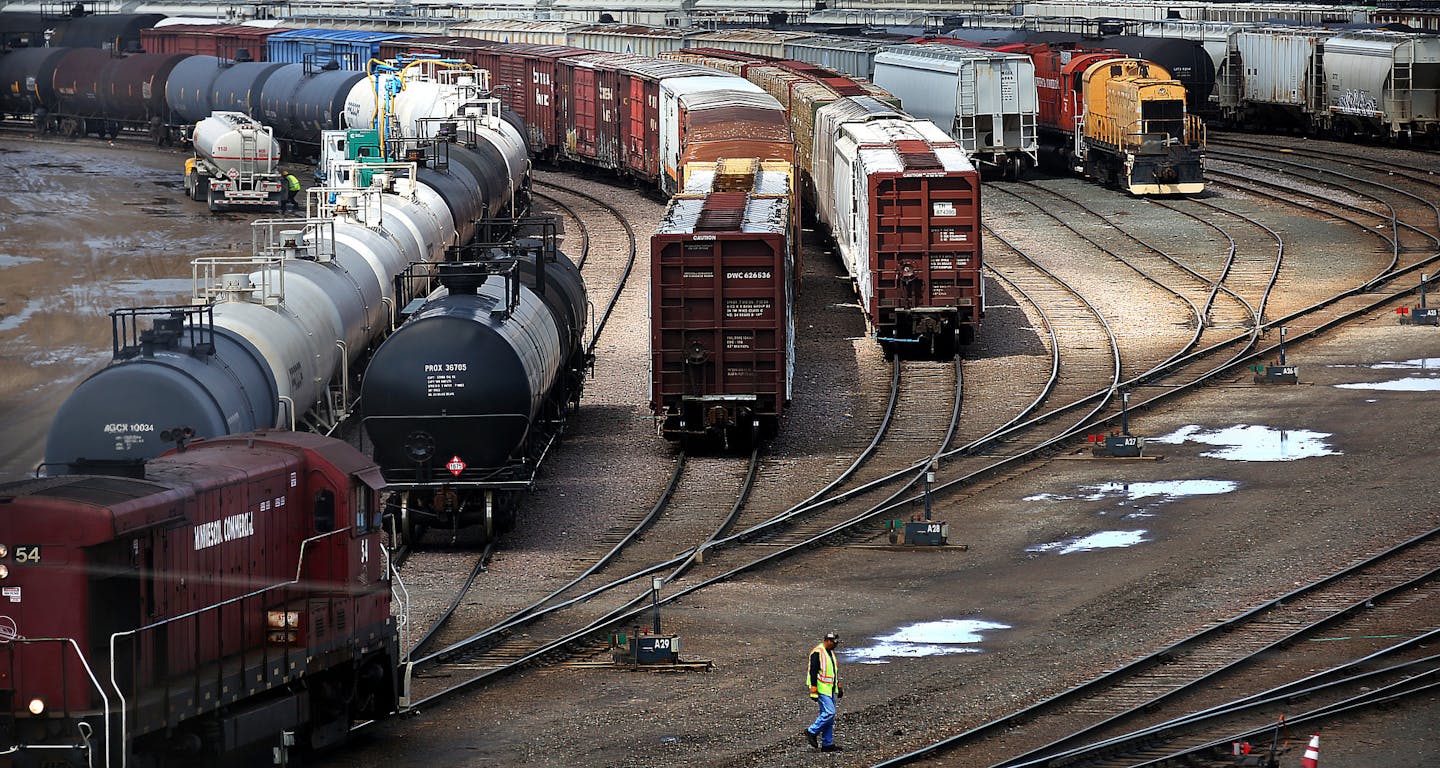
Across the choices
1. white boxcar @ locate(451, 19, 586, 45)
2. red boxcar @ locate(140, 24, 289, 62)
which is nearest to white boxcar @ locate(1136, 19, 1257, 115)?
white boxcar @ locate(451, 19, 586, 45)

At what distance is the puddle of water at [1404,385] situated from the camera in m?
31.6

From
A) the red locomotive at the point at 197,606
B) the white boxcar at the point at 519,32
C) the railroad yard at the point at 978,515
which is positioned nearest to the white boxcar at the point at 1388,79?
the railroad yard at the point at 978,515

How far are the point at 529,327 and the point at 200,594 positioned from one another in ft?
34.4

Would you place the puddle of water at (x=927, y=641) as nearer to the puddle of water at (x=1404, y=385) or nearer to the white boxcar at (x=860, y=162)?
the puddle of water at (x=1404, y=385)

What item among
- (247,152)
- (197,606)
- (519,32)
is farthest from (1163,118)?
(519,32)

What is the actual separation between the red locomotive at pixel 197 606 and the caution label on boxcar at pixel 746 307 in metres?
11.7

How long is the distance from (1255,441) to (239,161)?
3631 centimetres

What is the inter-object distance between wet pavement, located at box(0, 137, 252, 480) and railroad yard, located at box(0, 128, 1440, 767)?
17 cm

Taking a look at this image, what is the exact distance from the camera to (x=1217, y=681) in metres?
18.1

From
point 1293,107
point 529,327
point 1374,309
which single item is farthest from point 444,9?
point 529,327

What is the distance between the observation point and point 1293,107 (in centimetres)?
6662

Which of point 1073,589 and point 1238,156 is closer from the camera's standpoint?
point 1073,589

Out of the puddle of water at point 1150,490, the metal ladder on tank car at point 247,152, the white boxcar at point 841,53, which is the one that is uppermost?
the white boxcar at point 841,53

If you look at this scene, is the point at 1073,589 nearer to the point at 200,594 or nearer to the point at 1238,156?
the point at 200,594
